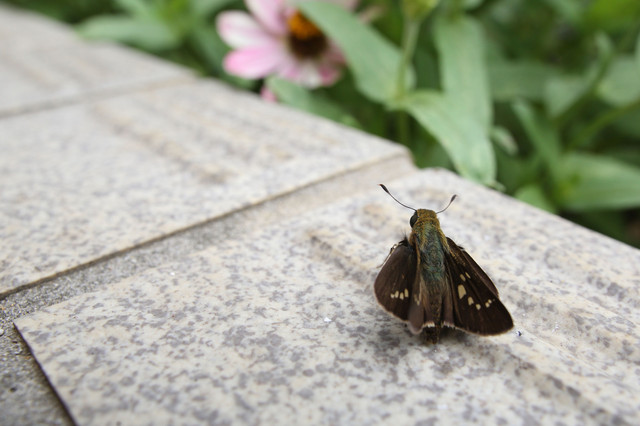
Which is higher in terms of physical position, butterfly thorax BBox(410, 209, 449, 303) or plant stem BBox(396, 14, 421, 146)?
plant stem BBox(396, 14, 421, 146)

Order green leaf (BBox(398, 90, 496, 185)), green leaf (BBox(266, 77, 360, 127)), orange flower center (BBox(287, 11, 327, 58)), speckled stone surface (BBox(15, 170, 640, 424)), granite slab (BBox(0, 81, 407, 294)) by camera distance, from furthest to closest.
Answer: orange flower center (BBox(287, 11, 327, 58))
green leaf (BBox(266, 77, 360, 127))
green leaf (BBox(398, 90, 496, 185))
granite slab (BBox(0, 81, 407, 294))
speckled stone surface (BBox(15, 170, 640, 424))

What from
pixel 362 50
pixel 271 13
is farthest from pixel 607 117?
pixel 271 13

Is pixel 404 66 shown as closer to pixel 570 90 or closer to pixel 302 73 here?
pixel 302 73

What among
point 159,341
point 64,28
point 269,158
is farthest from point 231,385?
point 64,28

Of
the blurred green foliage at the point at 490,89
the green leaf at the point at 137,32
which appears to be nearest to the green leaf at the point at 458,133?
the blurred green foliage at the point at 490,89

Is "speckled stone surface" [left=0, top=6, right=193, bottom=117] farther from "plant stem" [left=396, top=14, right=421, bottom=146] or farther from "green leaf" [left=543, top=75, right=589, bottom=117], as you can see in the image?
"green leaf" [left=543, top=75, right=589, bottom=117]

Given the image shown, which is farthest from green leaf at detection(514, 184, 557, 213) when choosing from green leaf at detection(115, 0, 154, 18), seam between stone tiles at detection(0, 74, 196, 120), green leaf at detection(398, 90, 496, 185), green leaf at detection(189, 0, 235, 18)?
green leaf at detection(115, 0, 154, 18)

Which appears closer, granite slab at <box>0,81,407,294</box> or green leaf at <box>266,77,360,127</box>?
granite slab at <box>0,81,407,294</box>
